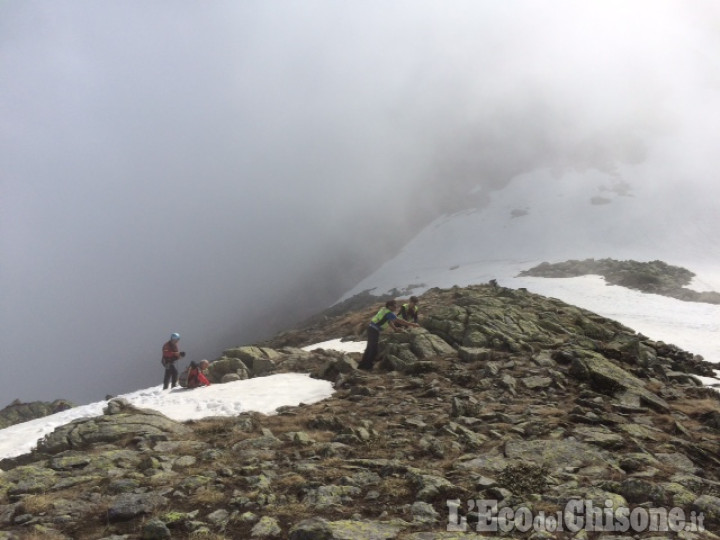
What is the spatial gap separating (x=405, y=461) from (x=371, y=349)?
9916 mm

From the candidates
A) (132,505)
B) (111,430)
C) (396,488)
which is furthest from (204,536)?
(111,430)

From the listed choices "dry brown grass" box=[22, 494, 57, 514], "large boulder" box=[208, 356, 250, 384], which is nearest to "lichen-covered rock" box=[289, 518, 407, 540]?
"dry brown grass" box=[22, 494, 57, 514]

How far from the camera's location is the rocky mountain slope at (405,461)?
713 centimetres

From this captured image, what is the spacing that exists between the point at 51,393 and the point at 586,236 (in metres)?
189

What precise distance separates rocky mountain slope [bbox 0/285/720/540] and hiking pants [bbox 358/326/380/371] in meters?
1.64

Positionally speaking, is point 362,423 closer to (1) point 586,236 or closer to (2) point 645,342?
(2) point 645,342

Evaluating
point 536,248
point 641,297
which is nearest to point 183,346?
point 536,248

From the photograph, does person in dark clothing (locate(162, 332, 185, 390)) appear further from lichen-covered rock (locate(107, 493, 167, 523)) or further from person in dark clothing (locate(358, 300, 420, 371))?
lichen-covered rock (locate(107, 493, 167, 523))

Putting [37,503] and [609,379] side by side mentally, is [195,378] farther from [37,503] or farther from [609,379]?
[609,379]

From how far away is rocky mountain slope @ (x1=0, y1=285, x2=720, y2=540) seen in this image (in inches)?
281

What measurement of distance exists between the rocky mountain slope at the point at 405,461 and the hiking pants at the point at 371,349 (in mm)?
1644

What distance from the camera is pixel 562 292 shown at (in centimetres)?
5716

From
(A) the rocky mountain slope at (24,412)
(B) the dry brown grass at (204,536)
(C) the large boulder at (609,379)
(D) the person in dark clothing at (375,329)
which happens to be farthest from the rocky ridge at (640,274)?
(A) the rocky mountain slope at (24,412)

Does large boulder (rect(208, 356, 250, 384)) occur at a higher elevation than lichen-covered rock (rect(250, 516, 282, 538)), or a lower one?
higher
